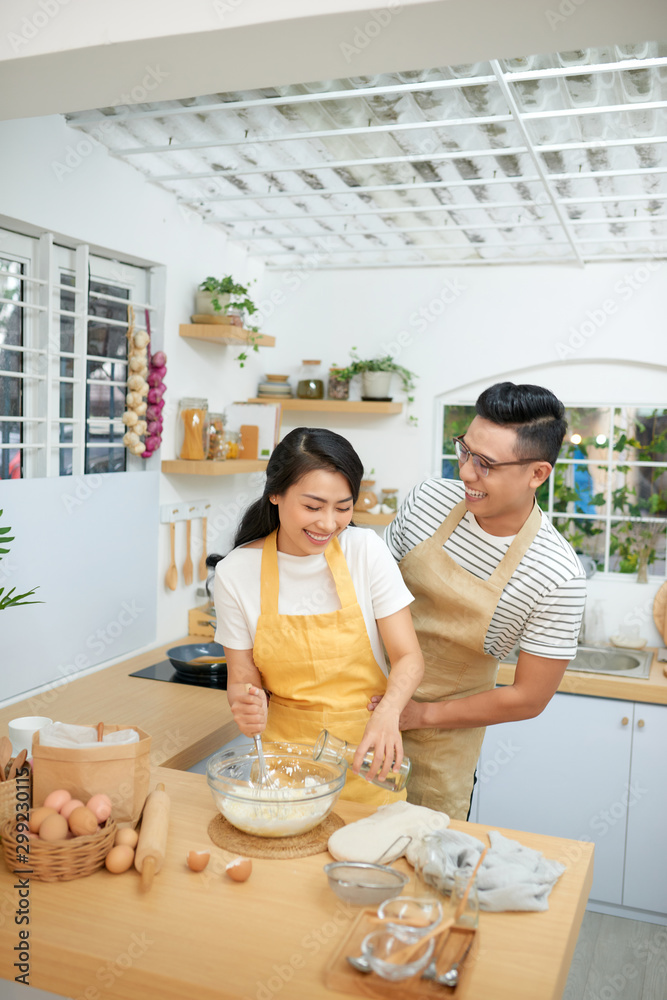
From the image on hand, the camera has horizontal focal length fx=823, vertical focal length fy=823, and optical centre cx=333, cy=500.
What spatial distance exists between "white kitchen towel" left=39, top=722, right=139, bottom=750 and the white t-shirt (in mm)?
304

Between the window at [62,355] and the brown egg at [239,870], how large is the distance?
1575 millimetres

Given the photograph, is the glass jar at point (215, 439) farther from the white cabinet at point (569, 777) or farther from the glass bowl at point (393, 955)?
the glass bowl at point (393, 955)

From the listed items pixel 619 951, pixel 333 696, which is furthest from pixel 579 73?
pixel 619 951

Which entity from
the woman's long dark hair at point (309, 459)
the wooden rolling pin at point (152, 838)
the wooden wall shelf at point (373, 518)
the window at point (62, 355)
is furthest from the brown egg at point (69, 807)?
the wooden wall shelf at point (373, 518)

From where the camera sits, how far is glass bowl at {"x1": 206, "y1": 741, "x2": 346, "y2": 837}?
1.35 m

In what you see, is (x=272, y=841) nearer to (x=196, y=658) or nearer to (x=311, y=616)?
(x=311, y=616)

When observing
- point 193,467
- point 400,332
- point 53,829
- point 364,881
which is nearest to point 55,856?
point 53,829

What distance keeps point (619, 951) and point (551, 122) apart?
2676mm

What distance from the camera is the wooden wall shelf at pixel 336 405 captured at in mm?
3715

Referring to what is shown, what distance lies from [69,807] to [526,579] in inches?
39.4

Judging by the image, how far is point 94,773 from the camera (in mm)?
1375

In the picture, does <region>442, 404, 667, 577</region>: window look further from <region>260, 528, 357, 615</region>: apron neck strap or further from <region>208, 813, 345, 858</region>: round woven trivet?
<region>208, 813, 345, 858</region>: round woven trivet

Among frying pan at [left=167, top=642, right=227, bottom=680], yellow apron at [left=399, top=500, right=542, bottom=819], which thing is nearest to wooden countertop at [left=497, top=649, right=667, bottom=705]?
frying pan at [left=167, top=642, right=227, bottom=680]

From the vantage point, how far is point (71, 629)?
2729mm
